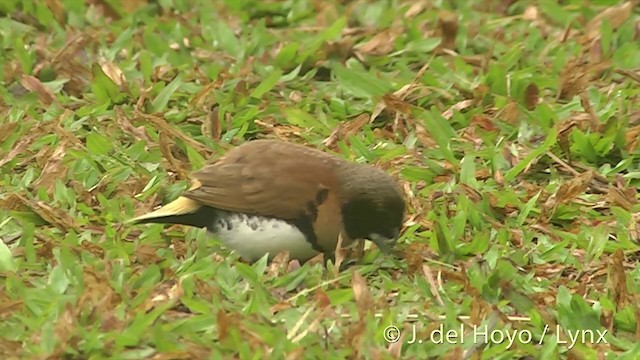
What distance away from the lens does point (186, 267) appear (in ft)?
15.7

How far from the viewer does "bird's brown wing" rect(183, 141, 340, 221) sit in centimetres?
482

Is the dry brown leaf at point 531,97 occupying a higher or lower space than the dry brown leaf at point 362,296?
lower

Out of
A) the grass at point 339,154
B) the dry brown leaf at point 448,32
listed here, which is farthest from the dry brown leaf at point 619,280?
the dry brown leaf at point 448,32

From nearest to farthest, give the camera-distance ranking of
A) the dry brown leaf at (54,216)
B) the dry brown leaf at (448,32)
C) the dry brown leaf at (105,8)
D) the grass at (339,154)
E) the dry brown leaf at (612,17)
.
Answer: the grass at (339,154)
the dry brown leaf at (54,216)
the dry brown leaf at (448,32)
the dry brown leaf at (612,17)
the dry brown leaf at (105,8)

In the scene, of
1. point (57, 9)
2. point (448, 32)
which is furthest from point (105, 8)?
point (448, 32)

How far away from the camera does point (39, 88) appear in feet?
20.8

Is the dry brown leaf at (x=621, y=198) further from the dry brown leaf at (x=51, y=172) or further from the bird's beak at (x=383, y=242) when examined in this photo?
the dry brown leaf at (x=51, y=172)

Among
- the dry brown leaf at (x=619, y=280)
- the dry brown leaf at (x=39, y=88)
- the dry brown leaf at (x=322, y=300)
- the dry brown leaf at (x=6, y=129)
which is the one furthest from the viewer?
the dry brown leaf at (x=39, y=88)

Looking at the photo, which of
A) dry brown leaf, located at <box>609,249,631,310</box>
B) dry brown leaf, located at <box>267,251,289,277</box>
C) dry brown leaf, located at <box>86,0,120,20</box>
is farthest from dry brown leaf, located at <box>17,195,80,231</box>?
dry brown leaf, located at <box>86,0,120,20</box>

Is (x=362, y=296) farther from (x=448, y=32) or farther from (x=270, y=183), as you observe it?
(x=448, y=32)

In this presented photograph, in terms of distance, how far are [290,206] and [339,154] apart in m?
1.08

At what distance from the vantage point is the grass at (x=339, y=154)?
173 inches

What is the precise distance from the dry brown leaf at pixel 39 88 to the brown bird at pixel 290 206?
153cm

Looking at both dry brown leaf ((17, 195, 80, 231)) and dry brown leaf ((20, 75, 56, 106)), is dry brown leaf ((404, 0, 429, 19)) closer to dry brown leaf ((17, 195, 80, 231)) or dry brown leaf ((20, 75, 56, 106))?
dry brown leaf ((20, 75, 56, 106))
